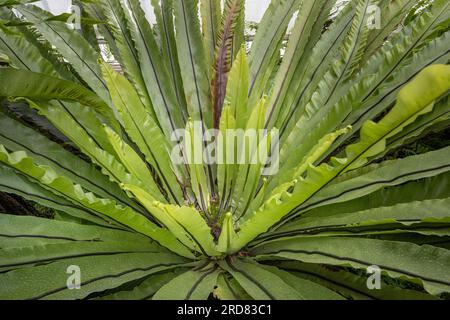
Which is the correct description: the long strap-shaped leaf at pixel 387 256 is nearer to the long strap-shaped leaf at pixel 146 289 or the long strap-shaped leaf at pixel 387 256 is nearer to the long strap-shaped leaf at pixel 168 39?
the long strap-shaped leaf at pixel 146 289

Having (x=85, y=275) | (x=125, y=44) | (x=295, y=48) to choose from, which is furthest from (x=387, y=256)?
(x=125, y=44)

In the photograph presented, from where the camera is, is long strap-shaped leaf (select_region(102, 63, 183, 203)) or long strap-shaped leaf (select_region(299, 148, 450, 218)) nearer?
long strap-shaped leaf (select_region(299, 148, 450, 218))

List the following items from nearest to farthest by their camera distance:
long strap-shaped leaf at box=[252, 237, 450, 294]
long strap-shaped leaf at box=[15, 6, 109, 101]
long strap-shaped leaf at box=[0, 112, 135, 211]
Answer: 1. long strap-shaped leaf at box=[252, 237, 450, 294]
2. long strap-shaped leaf at box=[0, 112, 135, 211]
3. long strap-shaped leaf at box=[15, 6, 109, 101]

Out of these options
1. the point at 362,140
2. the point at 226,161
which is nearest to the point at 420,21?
the point at 362,140

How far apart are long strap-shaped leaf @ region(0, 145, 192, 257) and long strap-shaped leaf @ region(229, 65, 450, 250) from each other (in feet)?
0.48

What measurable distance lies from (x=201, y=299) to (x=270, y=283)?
0.12 metres

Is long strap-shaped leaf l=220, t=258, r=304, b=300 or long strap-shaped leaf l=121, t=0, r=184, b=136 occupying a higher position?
long strap-shaped leaf l=121, t=0, r=184, b=136

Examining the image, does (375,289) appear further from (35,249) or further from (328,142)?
(35,249)

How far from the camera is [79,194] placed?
1.97 feet

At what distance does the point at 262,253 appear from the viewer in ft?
2.52

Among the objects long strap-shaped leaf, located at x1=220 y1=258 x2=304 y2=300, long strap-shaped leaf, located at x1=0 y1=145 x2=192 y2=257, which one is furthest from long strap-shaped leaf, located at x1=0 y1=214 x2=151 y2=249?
long strap-shaped leaf, located at x1=220 y1=258 x2=304 y2=300

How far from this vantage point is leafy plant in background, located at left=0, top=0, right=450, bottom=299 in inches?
23.5

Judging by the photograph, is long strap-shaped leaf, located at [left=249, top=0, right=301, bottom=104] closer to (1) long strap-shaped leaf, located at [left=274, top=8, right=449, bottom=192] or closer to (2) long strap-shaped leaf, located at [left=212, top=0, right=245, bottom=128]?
(2) long strap-shaped leaf, located at [left=212, top=0, right=245, bottom=128]

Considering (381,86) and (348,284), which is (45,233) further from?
(381,86)
